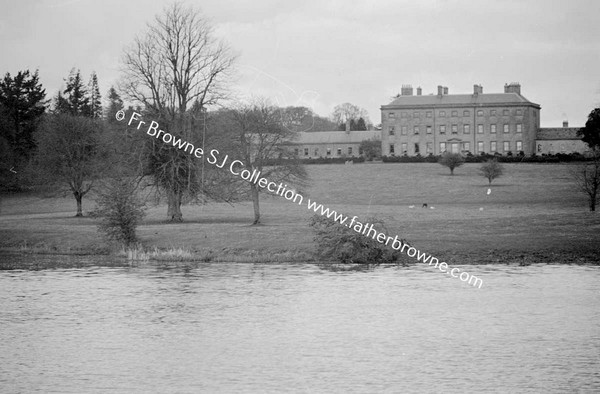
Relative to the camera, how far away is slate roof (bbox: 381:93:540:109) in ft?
484

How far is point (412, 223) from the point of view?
5500 centimetres

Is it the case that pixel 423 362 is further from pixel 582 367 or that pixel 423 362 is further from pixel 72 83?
pixel 72 83

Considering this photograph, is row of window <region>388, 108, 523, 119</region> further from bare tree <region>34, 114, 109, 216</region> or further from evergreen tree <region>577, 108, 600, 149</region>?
bare tree <region>34, 114, 109, 216</region>

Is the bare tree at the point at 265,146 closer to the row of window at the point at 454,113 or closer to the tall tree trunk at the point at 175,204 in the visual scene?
the tall tree trunk at the point at 175,204

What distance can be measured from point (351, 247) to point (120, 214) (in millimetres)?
13940

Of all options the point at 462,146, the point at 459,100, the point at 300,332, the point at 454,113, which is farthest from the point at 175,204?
the point at 459,100

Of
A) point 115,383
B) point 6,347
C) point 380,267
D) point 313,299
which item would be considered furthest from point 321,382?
point 380,267

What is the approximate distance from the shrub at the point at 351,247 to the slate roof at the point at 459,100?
10794 centimetres

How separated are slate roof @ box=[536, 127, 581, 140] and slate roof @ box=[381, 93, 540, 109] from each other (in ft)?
16.5

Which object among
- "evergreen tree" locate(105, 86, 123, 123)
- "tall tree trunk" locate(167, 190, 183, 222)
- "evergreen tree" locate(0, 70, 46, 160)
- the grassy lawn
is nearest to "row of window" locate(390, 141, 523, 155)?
the grassy lawn

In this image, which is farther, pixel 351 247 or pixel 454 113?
pixel 454 113

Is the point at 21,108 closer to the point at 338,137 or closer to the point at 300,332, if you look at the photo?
the point at 338,137

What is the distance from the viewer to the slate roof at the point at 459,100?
147 metres

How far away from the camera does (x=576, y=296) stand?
31.7 m
